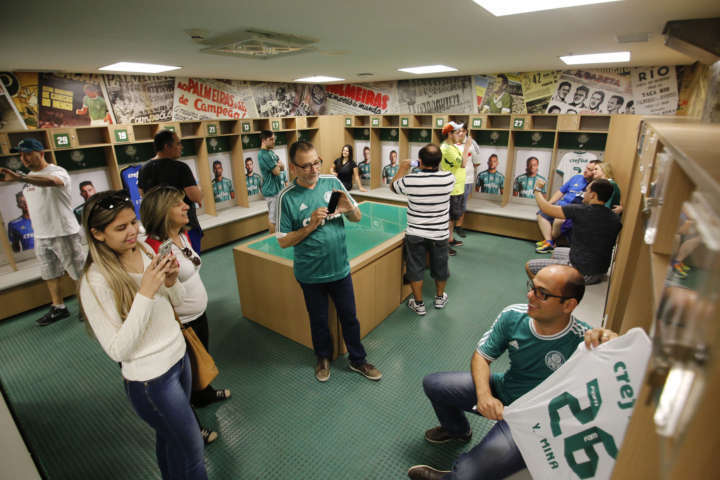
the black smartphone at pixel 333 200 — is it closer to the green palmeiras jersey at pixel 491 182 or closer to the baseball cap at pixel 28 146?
the baseball cap at pixel 28 146

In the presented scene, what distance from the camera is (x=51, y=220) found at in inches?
135

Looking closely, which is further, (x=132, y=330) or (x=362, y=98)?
(x=362, y=98)

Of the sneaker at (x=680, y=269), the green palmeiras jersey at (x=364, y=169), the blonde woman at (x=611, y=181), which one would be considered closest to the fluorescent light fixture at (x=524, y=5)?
the sneaker at (x=680, y=269)

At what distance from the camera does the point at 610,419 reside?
1.09 meters

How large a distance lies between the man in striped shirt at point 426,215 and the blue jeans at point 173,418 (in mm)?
2257

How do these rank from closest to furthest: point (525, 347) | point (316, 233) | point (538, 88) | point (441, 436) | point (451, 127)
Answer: point (525, 347), point (441, 436), point (316, 233), point (451, 127), point (538, 88)

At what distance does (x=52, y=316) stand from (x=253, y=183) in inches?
146

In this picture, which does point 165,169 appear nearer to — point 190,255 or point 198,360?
point 190,255

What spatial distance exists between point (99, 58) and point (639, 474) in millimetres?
4495

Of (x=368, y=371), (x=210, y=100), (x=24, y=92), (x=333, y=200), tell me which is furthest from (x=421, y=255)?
(x=24, y=92)

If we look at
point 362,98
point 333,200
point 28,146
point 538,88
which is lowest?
point 333,200

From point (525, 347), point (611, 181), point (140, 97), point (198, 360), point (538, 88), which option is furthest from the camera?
point (538, 88)

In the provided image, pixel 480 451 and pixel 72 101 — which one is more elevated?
pixel 72 101

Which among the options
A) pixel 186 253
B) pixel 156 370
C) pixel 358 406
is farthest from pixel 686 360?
pixel 358 406
